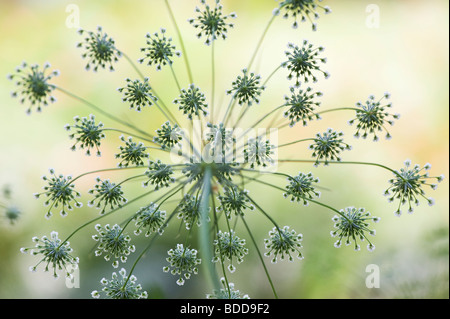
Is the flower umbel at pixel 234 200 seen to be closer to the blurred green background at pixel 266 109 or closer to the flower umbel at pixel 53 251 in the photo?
the flower umbel at pixel 53 251

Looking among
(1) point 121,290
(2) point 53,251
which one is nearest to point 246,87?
(1) point 121,290

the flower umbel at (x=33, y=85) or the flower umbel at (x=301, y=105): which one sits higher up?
the flower umbel at (x=33, y=85)

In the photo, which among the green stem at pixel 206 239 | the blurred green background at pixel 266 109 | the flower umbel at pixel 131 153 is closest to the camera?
the green stem at pixel 206 239

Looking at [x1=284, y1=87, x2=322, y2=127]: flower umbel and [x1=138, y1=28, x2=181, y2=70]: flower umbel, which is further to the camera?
[x1=138, y1=28, x2=181, y2=70]: flower umbel

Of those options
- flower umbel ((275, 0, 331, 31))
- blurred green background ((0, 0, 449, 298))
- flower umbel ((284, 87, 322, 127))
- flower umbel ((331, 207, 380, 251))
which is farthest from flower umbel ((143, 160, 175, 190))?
blurred green background ((0, 0, 449, 298))

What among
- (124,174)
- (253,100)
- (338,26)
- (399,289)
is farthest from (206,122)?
(338,26)

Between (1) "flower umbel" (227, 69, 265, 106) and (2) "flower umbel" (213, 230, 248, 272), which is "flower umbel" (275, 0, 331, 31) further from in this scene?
(2) "flower umbel" (213, 230, 248, 272)

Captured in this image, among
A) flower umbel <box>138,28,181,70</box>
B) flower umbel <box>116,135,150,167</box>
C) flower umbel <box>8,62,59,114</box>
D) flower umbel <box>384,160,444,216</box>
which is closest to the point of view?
flower umbel <box>8,62,59,114</box>

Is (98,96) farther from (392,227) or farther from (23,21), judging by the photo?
(392,227)

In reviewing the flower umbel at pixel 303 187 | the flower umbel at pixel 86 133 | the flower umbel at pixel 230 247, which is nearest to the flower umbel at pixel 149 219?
the flower umbel at pixel 230 247
